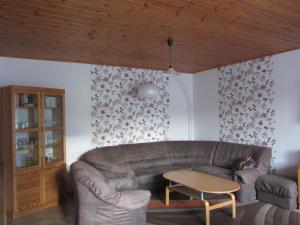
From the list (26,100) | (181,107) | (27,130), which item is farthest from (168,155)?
(26,100)

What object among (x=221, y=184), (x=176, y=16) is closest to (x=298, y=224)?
(x=221, y=184)

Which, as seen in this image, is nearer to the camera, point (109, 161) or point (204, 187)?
point (204, 187)

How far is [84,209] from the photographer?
266cm

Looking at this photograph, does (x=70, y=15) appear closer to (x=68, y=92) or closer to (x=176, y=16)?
(x=176, y=16)

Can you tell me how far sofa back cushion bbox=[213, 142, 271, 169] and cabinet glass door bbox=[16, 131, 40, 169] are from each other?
309 cm

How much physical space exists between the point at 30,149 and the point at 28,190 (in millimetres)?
589

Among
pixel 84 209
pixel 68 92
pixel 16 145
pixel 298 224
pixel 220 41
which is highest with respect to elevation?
pixel 220 41

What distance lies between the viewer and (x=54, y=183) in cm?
380

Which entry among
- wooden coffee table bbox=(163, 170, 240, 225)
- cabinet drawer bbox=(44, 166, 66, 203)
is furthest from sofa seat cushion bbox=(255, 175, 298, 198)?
cabinet drawer bbox=(44, 166, 66, 203)

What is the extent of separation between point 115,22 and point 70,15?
45cm

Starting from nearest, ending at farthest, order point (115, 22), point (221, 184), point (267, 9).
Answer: point (267, 9) → point (115, 22) → point (221, 184)

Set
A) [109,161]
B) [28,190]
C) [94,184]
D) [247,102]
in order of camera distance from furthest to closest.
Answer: [247,102]
[109,161]
[28,190]
[94,184]

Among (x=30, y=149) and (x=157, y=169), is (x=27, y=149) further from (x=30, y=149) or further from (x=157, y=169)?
(x=157, y=169)

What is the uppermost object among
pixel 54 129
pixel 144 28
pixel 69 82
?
pixel 144 28
